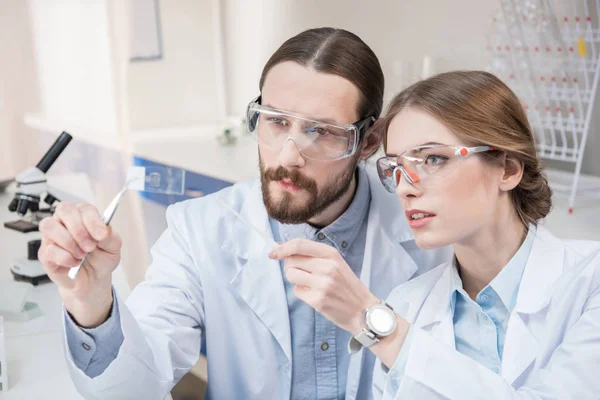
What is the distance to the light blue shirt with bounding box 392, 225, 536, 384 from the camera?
135 centimetres

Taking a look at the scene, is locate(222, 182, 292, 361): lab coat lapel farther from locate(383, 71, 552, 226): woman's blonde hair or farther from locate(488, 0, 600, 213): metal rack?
locate(488, 0, 600, 213): metal rack

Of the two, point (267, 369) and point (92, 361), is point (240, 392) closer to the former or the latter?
point (267, 369)

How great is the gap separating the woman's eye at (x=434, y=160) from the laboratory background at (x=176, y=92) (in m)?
0.49

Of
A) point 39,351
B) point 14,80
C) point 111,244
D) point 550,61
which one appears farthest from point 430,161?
point 14,80

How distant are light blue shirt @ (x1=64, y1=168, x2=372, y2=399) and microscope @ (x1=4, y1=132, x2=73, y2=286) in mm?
878

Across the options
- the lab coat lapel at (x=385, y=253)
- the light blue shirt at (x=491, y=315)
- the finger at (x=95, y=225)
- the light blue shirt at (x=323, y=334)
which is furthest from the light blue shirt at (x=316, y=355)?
the finger at (x=95, y=225)

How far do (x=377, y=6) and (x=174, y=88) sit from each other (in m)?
1.84

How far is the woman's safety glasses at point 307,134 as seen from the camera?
1513 mm

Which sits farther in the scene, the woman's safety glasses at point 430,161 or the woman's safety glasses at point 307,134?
the woman's safety glasses at point 307,134

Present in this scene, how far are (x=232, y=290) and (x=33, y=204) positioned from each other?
1.11m

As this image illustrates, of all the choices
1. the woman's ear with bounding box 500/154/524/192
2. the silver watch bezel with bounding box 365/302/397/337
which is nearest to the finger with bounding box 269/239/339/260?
the silver watch bezel with bounding box 365/302/397/337

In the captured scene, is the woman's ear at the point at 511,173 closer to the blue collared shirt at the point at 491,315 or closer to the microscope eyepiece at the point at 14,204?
the blue collared shirt at the point at 491,315

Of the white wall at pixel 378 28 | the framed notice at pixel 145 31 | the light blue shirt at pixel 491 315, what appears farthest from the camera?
the framed notice at pixel 145 31

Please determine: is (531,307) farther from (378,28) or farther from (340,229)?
(378,28)
